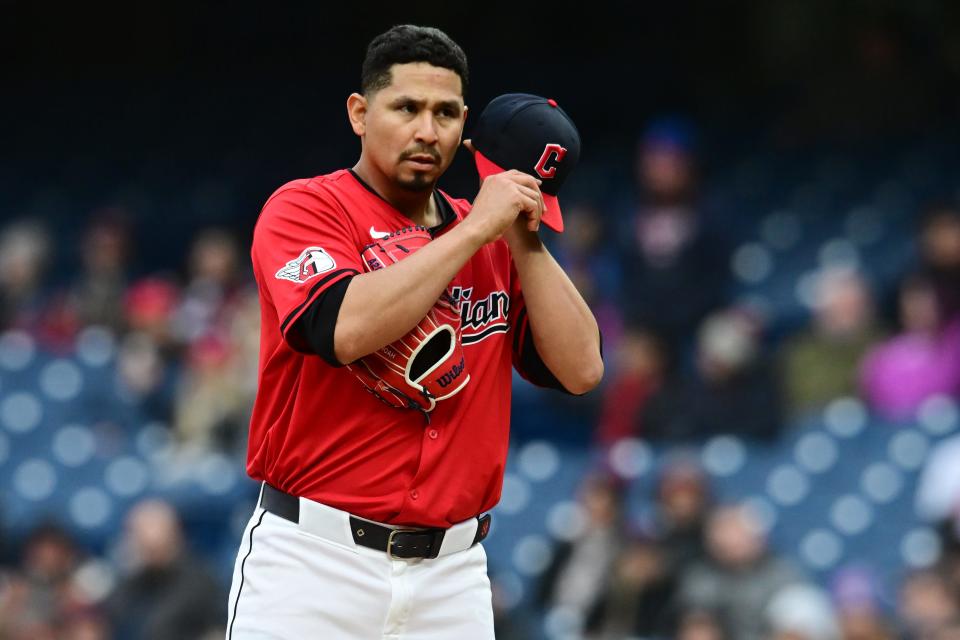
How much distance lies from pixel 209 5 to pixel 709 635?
323 inches

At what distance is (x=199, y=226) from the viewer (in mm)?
10609

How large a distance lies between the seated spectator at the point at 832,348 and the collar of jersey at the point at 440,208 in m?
4.23

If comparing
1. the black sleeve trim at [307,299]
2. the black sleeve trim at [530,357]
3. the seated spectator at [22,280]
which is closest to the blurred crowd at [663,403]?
the seated spectator at [22,280]

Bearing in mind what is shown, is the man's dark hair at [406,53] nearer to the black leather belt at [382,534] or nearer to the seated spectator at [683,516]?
the black leather belt at [382,534]

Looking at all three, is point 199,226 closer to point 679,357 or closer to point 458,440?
point 679,357

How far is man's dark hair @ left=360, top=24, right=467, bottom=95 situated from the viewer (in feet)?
9.55

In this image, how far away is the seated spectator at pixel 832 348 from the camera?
706 cm

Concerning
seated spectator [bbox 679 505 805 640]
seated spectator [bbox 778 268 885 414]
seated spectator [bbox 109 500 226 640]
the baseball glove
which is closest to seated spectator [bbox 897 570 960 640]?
seated spectator [bbox 679 505 805 640]

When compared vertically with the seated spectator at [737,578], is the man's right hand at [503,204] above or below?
above

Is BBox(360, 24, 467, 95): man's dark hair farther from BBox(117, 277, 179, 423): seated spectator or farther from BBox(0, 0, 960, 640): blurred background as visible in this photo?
BBox(117, 277, 179, 423): seated spectator

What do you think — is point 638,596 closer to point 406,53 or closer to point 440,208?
point 440,208

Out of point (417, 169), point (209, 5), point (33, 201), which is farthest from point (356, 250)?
point (209, 5)

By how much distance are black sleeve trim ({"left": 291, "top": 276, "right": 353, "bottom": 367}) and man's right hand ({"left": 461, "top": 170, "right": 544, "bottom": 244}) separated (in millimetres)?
265

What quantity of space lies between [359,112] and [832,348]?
459 cm
